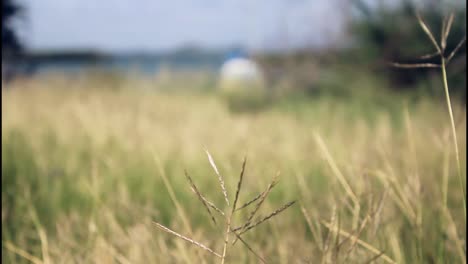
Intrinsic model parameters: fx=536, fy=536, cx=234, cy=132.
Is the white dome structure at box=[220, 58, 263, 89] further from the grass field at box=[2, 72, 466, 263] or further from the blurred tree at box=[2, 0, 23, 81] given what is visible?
the blurred tree at box=[2, 0, 23, 81]

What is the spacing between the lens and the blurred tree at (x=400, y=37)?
2.36 m

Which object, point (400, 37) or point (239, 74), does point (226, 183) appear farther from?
point (400, 37)

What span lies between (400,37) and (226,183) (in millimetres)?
1751

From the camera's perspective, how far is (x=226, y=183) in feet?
3.67

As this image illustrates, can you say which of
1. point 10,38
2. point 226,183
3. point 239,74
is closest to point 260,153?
point 226,183

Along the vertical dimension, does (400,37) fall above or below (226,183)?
above

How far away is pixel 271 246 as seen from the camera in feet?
2.60

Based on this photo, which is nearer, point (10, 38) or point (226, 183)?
point (226, 183)

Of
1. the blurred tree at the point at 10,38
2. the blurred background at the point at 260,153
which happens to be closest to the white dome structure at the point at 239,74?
the blurred background at the point at 260,153

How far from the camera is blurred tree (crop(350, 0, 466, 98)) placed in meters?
2.36

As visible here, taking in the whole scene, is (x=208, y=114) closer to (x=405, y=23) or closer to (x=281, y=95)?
(x=281, y=95)

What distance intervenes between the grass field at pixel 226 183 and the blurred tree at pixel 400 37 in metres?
0.38

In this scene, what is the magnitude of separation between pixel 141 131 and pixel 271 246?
850 mm

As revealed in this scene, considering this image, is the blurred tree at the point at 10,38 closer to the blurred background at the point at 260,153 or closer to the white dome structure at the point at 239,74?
the blurred background at the point at 260,153
